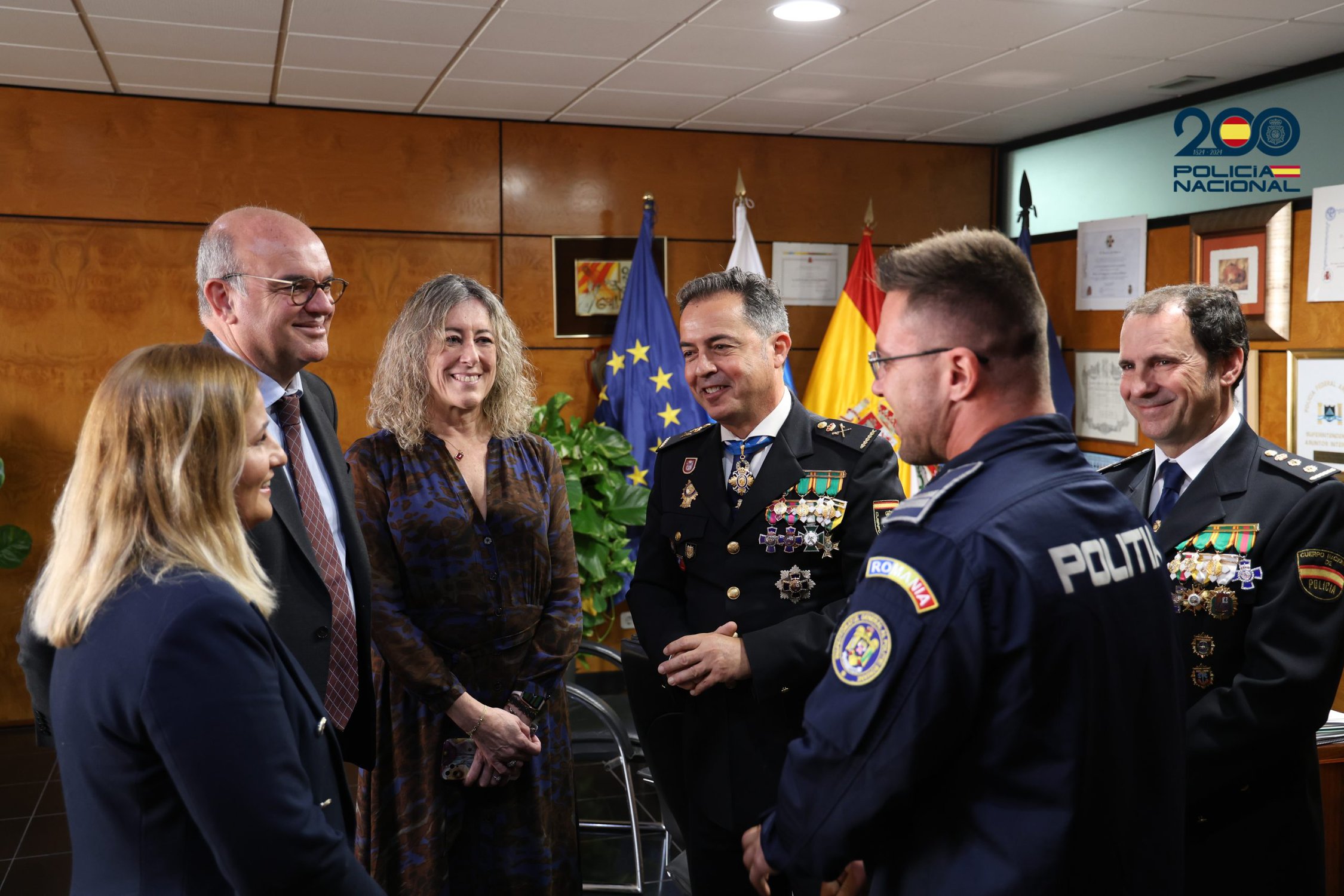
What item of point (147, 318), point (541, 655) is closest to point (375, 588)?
point (541, 655)

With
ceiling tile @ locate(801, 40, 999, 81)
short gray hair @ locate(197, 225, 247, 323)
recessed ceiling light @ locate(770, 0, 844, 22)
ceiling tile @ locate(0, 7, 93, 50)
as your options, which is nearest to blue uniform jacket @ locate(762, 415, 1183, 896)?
short gray hair @ locate(197, 225, 247, 323)

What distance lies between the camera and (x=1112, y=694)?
1267 mm

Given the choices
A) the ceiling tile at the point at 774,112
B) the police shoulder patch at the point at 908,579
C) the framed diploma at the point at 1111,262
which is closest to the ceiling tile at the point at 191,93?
the ceiling tile at the point at 774,112

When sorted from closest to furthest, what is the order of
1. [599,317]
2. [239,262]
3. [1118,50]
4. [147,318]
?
[239,262]
[1118,50]
[147,318]
[599,317]

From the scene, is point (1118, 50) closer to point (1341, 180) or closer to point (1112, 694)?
point (1341, 180)

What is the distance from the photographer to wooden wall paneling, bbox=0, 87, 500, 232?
4.95 metres

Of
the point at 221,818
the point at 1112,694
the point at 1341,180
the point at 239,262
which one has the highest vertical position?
the point at 1341,180

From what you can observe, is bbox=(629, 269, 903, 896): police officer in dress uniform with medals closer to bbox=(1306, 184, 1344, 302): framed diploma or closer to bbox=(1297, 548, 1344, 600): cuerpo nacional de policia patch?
bbox=(1297, 548, 1344, 600): cuerpo nacional de policia patch

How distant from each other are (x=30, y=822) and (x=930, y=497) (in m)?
4.21

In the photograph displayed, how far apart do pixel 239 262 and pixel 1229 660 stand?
2040 mm

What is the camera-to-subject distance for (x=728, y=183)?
20.0ft

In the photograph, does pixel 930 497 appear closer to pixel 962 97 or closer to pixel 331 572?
pixel 331 572

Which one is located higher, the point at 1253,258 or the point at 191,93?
the point at 191,93

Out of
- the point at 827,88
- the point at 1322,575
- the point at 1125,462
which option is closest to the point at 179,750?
the point at 1322,575
